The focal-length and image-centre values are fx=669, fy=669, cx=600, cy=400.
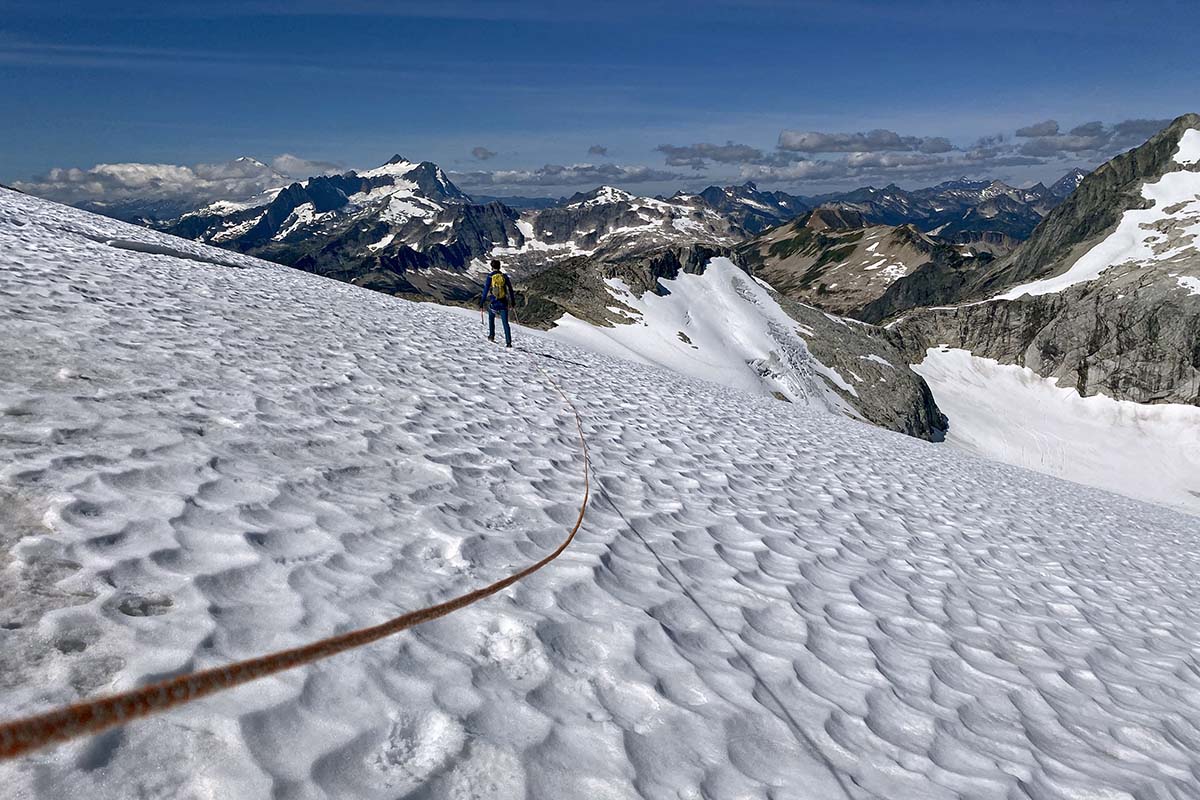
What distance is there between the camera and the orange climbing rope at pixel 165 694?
2636 mm

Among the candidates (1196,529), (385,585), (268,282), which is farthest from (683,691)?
(1196,529)

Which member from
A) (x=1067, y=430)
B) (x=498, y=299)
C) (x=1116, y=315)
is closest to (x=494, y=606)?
(x=498, y=299)

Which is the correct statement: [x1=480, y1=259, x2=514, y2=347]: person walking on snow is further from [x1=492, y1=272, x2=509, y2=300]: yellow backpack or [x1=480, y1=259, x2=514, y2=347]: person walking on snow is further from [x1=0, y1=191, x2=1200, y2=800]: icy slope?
[x1=0, y1=191, x2=1200, y2=800]: icy slope

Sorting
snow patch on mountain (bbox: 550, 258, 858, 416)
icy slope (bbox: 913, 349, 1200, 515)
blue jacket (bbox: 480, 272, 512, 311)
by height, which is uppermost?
blue jacket (bbox: 480, 272, 512, 311)

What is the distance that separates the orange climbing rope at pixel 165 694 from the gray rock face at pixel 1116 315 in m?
115

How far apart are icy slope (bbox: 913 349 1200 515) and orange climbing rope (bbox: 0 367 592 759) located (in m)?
80.1

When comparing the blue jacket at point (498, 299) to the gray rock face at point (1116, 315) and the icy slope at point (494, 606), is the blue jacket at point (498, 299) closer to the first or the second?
the icy slope at point (494, 606)

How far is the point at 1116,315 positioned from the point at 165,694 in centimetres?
12776

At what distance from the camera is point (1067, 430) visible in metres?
92.6

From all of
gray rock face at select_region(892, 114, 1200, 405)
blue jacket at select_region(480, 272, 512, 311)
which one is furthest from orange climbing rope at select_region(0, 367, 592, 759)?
gray rock face at select_region(892, 114, 1200, 405)

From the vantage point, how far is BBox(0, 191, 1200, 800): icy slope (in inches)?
130

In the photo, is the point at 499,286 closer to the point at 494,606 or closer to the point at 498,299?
the point at 498,299

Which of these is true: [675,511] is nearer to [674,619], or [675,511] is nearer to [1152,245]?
[674,619]

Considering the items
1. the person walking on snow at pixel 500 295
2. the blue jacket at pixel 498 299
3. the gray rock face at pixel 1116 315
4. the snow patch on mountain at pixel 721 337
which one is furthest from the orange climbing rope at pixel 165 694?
the gray rock face at pixel 1116 315
